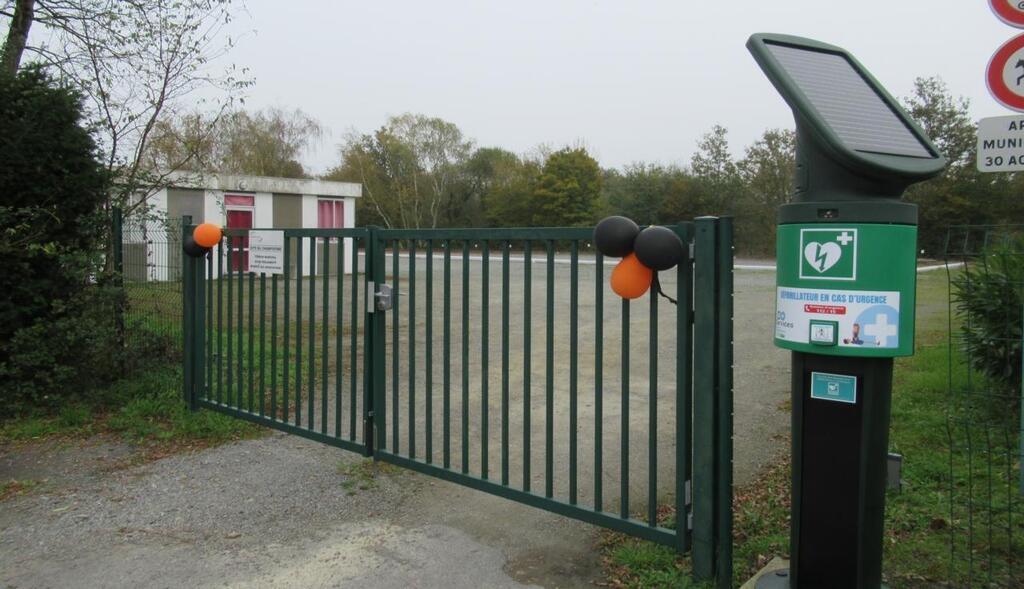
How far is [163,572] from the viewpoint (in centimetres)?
358

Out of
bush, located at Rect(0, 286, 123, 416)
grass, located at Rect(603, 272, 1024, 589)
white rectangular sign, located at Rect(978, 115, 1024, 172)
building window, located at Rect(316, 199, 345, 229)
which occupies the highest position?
building window, located at Rect(316, 199, 345, 229)

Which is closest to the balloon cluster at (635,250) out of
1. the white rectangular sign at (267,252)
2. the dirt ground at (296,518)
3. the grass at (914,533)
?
the dirt ground at (296,518)

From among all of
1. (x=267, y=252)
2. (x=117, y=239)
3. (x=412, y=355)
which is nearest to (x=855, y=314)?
(x=412, y=355)

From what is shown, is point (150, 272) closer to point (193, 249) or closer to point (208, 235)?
point (193, 249)

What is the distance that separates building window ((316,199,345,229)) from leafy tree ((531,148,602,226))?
89.2ft

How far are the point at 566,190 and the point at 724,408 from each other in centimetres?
5023

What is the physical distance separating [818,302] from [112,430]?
567cm

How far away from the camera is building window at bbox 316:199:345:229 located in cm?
2512

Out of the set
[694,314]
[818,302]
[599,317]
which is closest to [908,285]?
[818,302]

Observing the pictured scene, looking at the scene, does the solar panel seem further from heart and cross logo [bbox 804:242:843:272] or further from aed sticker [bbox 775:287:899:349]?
aed sticker [bbox 775:287:899:349]

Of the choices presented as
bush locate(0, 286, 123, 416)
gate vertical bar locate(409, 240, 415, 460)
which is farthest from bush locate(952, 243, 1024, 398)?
bush locate(0, 286, 123, 416)

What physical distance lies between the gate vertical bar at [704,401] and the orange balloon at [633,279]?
20 cm

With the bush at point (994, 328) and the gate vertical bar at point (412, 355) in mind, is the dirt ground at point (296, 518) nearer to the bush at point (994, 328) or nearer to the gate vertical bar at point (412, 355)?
the gate vertical bar at point (412, 355)

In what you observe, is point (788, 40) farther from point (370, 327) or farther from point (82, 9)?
point (82, 9)
